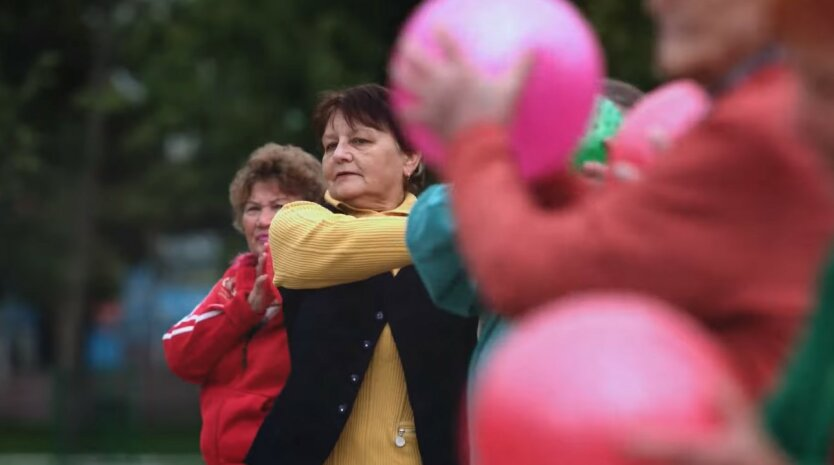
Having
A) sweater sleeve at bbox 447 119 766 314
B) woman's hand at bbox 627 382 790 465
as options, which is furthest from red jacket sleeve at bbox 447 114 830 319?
woman's hand at bbox 627 382 790 465

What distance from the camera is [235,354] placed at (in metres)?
5.49

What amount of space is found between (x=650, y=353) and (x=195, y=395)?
25723 millimetres

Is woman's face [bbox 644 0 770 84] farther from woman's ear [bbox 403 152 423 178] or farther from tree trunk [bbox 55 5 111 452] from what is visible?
tree trunk [bbox 55 5 111 452]

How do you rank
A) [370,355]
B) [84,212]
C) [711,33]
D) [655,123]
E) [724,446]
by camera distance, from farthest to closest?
[84,212]
[370,355]
[655,123]
[711,33]
[724,446]

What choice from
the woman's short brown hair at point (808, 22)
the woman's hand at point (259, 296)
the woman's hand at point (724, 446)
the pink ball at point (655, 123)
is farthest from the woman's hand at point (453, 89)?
the woman's hand at point (259, 296)

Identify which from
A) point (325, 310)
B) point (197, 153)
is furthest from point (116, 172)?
point (325, 310)

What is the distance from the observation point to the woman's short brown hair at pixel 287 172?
19.1 feet

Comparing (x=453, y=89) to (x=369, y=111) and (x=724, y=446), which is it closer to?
(x=724, y=446)

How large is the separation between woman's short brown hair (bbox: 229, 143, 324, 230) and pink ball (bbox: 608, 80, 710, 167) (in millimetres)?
2866

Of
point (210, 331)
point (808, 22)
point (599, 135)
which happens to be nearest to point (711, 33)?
point (808, 22)

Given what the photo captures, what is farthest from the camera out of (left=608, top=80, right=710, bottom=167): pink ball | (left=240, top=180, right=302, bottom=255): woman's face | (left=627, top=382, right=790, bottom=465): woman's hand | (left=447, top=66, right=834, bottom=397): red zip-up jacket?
(left=240, top=180, right=302, bottom=255): woman's face

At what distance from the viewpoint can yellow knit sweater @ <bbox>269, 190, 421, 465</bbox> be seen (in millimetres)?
4277

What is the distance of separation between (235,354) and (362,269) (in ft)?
4.30

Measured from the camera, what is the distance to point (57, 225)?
2750 centimetres
